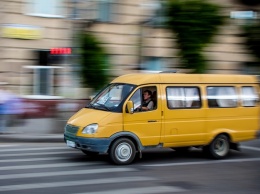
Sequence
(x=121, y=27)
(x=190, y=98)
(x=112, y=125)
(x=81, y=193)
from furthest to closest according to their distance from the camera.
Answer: (x=121, y=27) < (x=190, y=98) < (x=112, y=125) < (x=81, y=193)

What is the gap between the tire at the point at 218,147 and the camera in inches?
461

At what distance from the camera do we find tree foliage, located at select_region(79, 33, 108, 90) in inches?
635

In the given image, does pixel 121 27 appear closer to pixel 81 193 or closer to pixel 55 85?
pixel 55 85

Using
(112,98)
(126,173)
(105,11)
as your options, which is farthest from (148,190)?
(105,11)

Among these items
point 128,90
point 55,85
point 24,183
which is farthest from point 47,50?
point 24,183

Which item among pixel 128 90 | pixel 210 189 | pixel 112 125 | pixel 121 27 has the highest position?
pixel 121 27

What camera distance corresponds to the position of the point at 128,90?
35.8 ft

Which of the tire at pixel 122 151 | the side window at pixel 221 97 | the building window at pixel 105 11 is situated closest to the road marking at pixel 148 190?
the tire at pixel 122 151

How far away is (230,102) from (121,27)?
8897 mm

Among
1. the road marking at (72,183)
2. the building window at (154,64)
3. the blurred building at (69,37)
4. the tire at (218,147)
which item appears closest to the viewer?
the road marking at (72,183)

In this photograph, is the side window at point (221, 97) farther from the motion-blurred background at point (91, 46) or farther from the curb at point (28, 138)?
the curb at point (28, 138)

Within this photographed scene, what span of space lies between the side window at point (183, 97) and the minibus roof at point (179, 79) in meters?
0.17

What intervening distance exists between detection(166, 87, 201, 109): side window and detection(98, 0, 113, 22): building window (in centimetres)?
892

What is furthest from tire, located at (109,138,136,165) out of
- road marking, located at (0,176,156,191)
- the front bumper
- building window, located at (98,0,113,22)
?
building window, located at (98,0,113,22)
